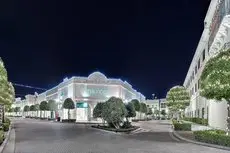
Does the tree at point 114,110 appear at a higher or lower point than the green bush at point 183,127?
higher

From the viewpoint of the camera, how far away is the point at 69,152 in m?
17.4

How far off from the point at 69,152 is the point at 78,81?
64.4 meters

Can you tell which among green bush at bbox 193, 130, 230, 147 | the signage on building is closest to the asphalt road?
green bush at bbox 193, 130, 230, 147

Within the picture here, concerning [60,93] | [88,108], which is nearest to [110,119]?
[88,108]

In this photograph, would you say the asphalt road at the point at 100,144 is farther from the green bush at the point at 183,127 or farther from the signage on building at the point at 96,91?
the signage on building at the point at 96,91

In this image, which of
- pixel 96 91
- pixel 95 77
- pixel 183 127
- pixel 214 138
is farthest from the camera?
pixel 95 77

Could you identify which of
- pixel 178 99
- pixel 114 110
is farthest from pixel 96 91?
pixel 114 110

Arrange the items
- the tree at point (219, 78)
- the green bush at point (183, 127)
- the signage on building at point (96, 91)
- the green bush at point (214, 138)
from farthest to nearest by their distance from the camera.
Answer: the signage on building at point (96, 91) → the green bush at point (183, 127) → the tree at point (219, 78) → the green bush at point (214, 138)

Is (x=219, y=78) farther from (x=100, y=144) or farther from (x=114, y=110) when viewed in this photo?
(x=114, y=110)

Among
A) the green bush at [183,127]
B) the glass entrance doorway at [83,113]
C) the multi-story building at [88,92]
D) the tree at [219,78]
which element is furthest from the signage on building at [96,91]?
the tree at [219,78]

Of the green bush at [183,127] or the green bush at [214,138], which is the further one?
the green bush at [183,127]

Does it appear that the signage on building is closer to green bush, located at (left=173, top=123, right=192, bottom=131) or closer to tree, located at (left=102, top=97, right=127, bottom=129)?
tree, located at (left=102, top=97, right=127, bottom=129)

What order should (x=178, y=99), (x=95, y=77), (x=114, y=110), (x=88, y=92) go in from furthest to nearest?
(x=95, y=77) < (x=88, y=92) < (x=178, y=99) < (x=114, y=110)

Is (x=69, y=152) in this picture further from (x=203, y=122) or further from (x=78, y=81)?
(x=78, y=81)
